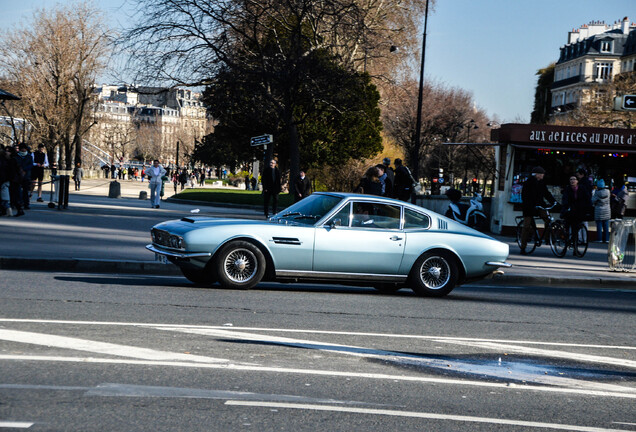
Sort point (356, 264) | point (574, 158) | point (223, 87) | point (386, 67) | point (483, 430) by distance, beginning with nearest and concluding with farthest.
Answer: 1. point (483, 430)
2. point (356, 264)
3. point (574, 158)
4. point (223, 87)
5. point (386, 67)

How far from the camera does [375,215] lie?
12.6 m

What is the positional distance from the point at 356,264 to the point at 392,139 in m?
76.1

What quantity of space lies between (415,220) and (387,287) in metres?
1.33

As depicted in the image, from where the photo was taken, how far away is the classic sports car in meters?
11.8

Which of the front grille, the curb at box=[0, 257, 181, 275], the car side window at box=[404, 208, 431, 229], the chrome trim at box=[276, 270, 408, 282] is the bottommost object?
the curb at box=[0, 257, 181, 275]

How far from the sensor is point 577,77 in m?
123

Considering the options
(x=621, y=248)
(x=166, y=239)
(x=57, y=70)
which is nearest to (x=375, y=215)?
(x=166, y=239)

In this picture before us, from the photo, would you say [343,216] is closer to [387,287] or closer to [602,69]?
[387,287]

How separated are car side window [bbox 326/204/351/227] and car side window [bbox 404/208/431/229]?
2.75 ft

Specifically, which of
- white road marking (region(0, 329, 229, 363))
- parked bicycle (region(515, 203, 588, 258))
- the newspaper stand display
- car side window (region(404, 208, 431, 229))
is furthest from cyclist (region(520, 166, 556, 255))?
white road marking (region(0, 329, 229, 363))

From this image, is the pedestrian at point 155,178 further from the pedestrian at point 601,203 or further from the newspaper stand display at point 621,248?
the newspaper stand display at point 621,248

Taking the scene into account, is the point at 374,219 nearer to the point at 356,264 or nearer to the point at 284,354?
the point at 356,264

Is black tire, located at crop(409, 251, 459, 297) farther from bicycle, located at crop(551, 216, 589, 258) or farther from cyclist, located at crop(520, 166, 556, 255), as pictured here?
bicycle, located at crop(551, 216, 589, 258)

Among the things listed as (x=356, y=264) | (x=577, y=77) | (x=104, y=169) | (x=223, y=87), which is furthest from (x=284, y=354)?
(x=577, y=77)
